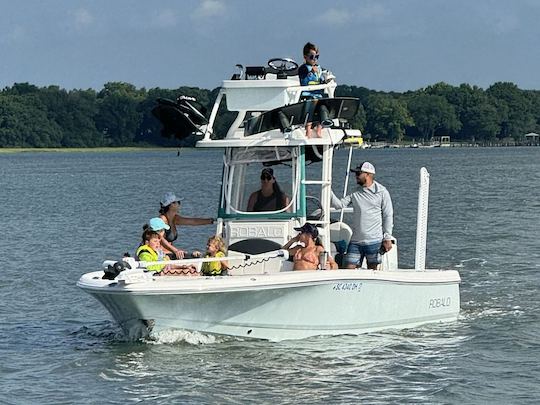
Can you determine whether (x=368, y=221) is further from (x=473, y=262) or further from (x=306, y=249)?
(x=473, y=262)

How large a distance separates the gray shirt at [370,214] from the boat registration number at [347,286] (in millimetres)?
950

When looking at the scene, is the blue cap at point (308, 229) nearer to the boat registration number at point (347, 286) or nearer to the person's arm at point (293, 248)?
the person's arm at point (293, 248)

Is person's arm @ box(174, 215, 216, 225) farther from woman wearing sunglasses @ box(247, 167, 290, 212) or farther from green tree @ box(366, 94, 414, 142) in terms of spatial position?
green tree @ box(366, 94, 414, 142)

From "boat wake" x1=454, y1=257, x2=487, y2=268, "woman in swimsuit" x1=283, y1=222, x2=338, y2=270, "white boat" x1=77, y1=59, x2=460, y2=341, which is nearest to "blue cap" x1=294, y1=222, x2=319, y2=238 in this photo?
"woman in swimsuit" x1=283, y1=222, x2=338, y2=270

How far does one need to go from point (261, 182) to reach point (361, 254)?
166 centimetres

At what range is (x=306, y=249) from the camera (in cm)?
1591

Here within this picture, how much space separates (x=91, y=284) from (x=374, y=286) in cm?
356

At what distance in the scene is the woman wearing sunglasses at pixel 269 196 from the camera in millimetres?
16828

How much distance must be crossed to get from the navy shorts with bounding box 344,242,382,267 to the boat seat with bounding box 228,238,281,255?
3.18ft

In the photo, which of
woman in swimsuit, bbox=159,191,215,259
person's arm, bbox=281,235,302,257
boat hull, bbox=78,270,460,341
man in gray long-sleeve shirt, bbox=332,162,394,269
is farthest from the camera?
woman in swimsuit, bbox=159,191,215,259

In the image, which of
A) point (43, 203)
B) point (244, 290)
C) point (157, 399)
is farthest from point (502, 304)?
point (43, 203)

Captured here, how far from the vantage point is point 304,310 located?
51.9 ft

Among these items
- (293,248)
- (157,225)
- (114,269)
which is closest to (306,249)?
(293,248)

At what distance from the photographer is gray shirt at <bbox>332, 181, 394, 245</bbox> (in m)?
16.6
